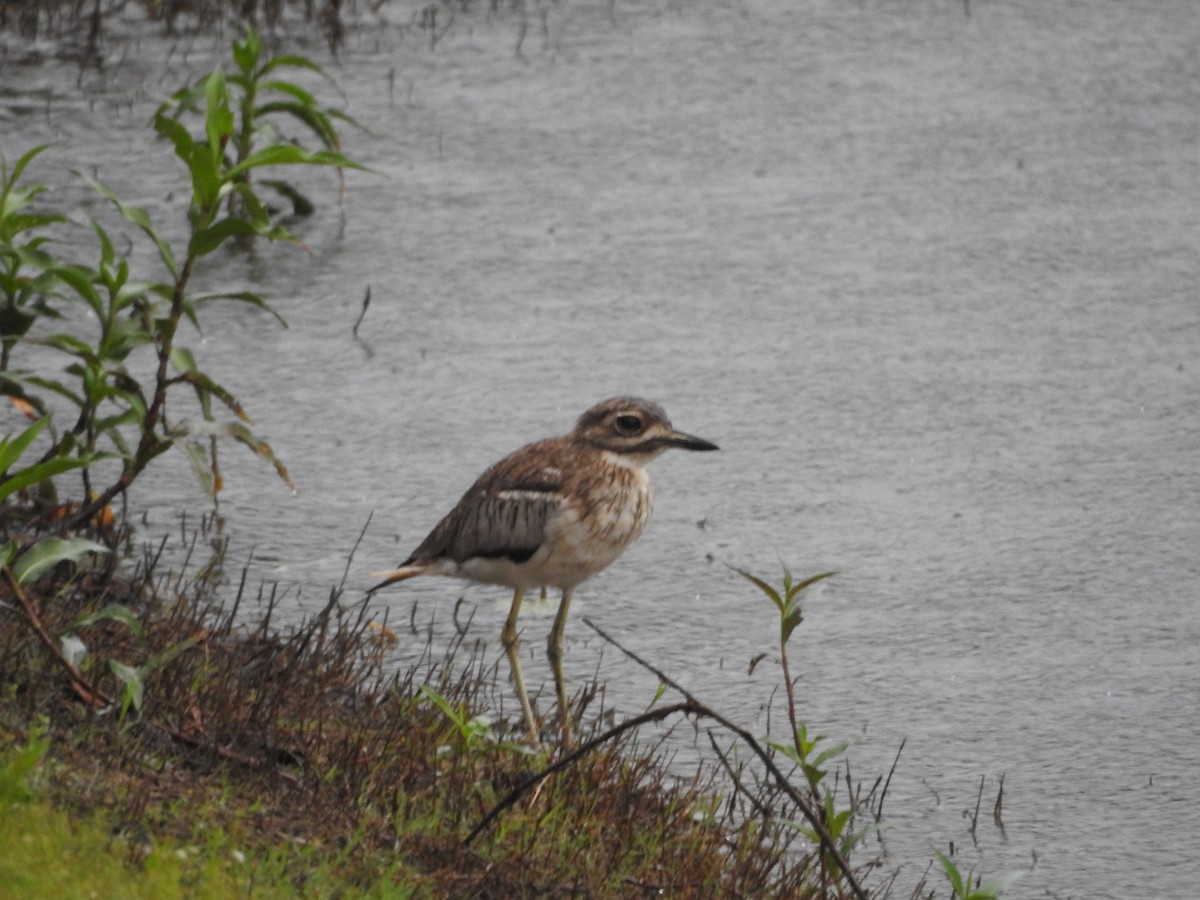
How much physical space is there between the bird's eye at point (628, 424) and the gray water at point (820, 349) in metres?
0.91

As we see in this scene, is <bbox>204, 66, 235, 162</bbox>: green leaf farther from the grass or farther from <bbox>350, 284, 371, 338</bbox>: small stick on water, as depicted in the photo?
<bbox>350, 284, 371, 338</bbox>: small stick on water

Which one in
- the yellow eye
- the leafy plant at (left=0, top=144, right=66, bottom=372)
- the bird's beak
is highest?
the leafy plant at (left=0, top=144, right=66, bottom=372)

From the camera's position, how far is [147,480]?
823 cm

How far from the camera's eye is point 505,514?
642 centimetres

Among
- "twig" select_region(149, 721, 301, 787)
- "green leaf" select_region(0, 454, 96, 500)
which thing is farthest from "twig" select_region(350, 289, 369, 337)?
"twig" select_region(149, 721, 301, 787)

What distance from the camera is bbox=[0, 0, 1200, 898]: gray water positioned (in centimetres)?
700

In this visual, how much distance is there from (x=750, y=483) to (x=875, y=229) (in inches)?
111

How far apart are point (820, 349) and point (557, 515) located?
3.52 metres

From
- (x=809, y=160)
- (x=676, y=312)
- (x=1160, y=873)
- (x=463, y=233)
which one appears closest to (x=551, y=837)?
(x=1160, y=873)

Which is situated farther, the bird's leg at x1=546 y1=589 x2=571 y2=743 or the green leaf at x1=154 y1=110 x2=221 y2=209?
the green leaf at x1=154 y1=110 x2=221 y2=209

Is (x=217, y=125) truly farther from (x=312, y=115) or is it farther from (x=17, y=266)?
(x=312, y=115)

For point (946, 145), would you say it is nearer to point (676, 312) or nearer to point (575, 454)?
point (676, 312)

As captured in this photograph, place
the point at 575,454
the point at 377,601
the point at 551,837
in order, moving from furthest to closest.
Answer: the point at 377,601 → the point at 575,454 → the point at 551,837

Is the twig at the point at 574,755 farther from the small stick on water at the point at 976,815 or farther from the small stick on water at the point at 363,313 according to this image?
the small stick on water at the point at 363,313
